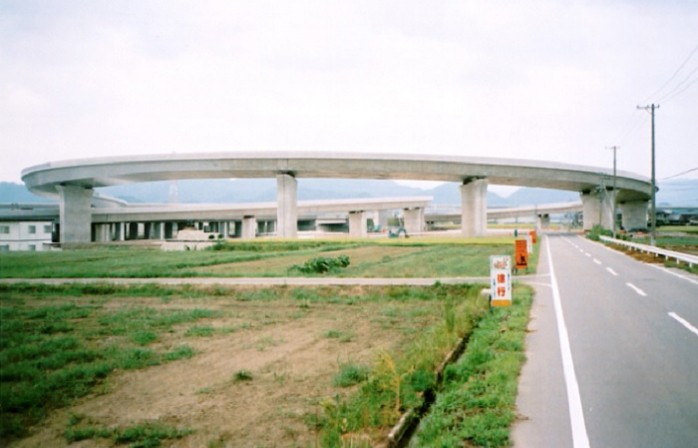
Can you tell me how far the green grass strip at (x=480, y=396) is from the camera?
5.05 meters

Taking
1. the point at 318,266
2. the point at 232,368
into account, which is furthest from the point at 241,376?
the point at 318,266

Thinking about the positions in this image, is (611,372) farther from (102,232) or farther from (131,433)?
(102,232)

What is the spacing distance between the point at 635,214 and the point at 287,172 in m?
66.2

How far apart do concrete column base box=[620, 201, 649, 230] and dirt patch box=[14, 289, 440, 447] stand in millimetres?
85650

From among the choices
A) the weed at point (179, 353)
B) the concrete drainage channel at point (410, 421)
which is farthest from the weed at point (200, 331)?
the concrete drainage channel at point (410, 421)

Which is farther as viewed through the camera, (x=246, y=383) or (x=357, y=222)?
(x=357, y=222)

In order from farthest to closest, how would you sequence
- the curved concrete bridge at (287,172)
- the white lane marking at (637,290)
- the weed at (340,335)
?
the curved concrete bridge at (287,172)
the white lane marking at (637,290)
the weed at (340,335)

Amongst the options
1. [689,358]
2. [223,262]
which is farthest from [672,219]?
[689,358]

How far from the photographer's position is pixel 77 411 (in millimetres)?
5863

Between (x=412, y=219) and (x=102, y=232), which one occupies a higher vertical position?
(x=412, y=219)

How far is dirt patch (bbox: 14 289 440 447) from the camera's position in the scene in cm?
537

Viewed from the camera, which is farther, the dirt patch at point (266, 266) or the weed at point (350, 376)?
the dirt patch at point (266, 266)

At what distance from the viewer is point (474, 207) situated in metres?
56.7

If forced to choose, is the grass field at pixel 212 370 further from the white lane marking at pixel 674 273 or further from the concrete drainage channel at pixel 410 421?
the white lane marking at pixel 674 273
